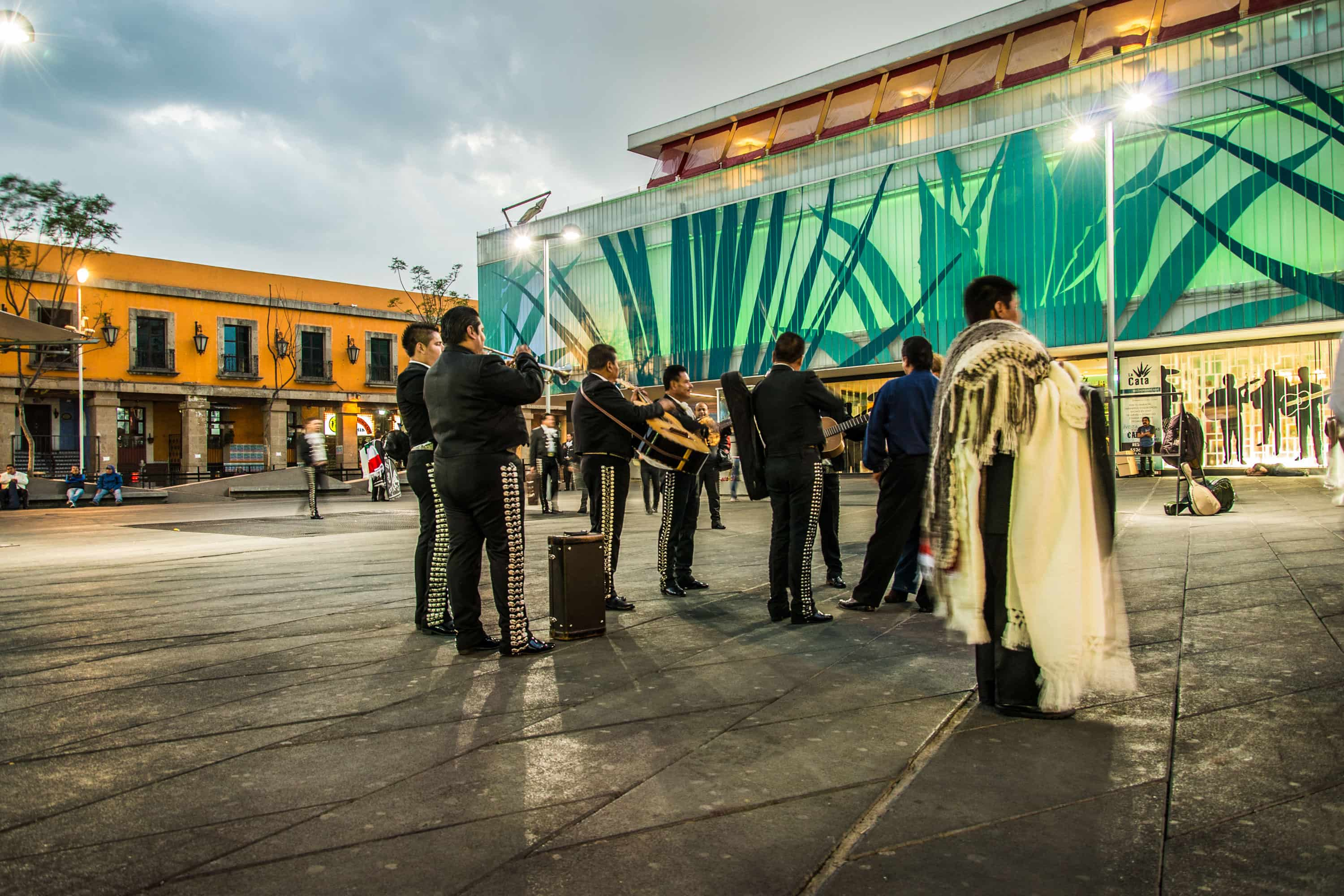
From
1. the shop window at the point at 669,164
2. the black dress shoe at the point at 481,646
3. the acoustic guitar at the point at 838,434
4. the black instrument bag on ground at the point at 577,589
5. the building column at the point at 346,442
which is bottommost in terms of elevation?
the black dress shoe at the point at 481,646

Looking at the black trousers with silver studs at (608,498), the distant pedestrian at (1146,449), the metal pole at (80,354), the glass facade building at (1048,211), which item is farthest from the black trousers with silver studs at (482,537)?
the metal pole at (80,354)

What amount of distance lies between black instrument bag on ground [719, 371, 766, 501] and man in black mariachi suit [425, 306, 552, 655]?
137cm

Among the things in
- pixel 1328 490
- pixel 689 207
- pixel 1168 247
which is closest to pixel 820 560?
pixel 1328 490

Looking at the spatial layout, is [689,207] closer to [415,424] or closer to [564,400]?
[564,400]

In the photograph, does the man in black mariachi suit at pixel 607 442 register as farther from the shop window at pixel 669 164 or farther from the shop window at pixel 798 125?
the shop window at pixel 669 164

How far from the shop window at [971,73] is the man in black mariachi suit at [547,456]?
61.0ft

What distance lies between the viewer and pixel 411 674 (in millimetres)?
3982

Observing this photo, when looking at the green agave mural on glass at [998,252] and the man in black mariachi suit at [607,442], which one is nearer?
the man in black mariachi suit at [607,442]

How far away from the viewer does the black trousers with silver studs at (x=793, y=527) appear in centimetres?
506

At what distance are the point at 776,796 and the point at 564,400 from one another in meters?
38.7

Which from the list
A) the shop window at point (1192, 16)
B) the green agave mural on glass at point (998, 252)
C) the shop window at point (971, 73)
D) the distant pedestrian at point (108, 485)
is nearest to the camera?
the green agave mural on glass at point (998, 252)

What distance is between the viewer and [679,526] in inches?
253

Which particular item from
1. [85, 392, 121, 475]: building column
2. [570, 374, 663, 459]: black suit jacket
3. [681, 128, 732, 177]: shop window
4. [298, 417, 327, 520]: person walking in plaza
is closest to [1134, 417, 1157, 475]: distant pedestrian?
[681, 128, 732, 177]: shop window

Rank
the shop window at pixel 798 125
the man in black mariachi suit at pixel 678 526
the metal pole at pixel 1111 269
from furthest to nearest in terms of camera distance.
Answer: the shop window at pixel 798 125
the metal pole at pixel 1111 269
the man in black mariachi suit at pixel 678 526
